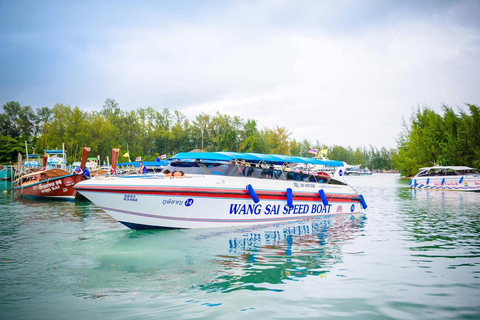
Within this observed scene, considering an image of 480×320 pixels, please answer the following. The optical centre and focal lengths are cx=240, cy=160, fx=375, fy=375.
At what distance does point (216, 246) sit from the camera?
10.3 meters

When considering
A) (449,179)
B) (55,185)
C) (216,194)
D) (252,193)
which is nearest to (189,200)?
(216,194)

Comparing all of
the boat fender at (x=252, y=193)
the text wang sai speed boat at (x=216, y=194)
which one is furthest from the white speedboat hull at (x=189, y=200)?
the boat fender at (x=252, y=193)

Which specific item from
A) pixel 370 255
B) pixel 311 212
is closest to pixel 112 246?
pixel 370 255

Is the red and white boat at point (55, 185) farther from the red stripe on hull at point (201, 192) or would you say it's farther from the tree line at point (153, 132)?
the tree line at point (153, 132)

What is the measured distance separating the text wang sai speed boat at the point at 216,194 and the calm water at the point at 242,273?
59 cm

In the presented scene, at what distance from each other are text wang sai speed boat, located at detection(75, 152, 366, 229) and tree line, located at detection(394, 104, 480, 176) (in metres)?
42.5

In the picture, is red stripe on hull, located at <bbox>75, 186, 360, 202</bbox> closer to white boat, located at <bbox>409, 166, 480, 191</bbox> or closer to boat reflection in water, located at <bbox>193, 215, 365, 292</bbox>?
boat reflection in water, located at <bbox>193, 215, 365, 292</bbox>

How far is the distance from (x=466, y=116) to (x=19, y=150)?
7607cm

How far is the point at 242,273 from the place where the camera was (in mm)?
7773

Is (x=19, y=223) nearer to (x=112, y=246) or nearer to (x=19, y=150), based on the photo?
(x=112, y=246)

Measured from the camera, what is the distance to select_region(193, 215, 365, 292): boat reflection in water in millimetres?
7344

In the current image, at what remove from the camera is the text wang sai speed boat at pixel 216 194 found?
1173 cm

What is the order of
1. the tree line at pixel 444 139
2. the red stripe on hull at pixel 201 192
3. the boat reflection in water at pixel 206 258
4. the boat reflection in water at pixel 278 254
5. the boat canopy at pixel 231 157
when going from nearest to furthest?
the boat reflection in water at pixel 206 258, the boat reflection in water at pixel 278 254, the red stripe on hull at pixel 201 192, the boat canopy at pixel 231 157, the tree line at pixel 444 139

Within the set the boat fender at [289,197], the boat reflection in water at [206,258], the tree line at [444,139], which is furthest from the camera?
the tree line at [444,139]
